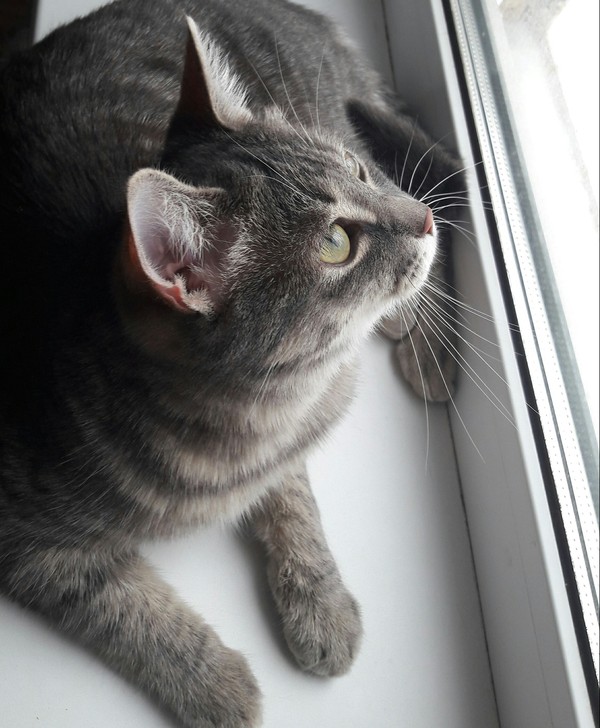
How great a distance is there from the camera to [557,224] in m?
0.97

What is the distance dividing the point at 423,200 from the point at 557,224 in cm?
36

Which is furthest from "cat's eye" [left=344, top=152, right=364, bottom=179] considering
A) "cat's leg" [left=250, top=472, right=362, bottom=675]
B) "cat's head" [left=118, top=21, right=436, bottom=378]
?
"cat's leg" [left=250, top=472, right=362, bottom=675]

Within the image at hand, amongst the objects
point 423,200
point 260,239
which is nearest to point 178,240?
point 260,239

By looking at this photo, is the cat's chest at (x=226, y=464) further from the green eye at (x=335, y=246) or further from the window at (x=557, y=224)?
the window at (x=557, y=224)

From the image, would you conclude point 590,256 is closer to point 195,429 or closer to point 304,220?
point 304,220

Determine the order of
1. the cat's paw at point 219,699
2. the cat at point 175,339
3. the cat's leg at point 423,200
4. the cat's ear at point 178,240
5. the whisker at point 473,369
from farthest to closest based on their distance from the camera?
1. the cat's leg at point 423,200
2. the whisker at point 473,369
3. the cat's paw at point 219,699
4. the cat at point 175,339
5. the cat's ear at point 178,240

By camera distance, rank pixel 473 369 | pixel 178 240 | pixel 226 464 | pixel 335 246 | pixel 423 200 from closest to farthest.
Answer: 1. pixel 178 240
2. pixel 335 246
3. pixel 226 464
4. pixel 473 369
5. pixel 423 200

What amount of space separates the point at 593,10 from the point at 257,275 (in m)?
0.53

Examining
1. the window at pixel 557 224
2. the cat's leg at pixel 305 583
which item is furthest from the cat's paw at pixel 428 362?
the cat's leg at pixel 305 583

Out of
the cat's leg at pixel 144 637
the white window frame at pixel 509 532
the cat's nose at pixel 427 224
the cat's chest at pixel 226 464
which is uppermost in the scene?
the cat's nose at pixel 427 224

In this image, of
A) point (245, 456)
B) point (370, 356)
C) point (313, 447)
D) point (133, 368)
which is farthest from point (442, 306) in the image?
point (133, 368)

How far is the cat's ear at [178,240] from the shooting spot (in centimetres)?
66

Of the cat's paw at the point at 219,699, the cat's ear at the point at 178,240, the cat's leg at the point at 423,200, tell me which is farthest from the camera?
the cat's leg at the point at 423,200

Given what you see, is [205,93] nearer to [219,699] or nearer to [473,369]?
[473,369]
